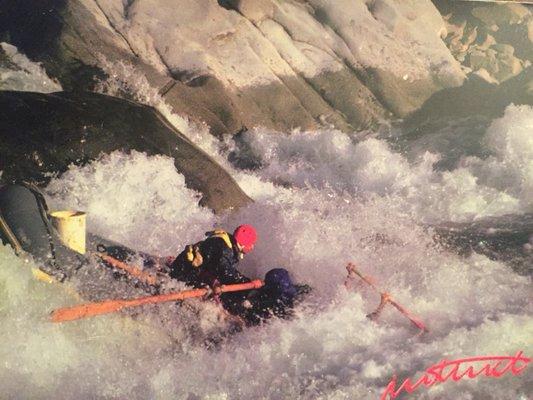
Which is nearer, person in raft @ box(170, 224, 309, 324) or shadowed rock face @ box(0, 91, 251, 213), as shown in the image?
person in raft @ box(170, 224, 309, 324)

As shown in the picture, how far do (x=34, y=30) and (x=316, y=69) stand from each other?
228 inches

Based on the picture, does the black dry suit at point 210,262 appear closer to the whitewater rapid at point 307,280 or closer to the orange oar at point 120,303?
the orange oar at point 120,303

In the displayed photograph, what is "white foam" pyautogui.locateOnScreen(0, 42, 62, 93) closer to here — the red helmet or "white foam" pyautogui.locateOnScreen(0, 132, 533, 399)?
"white foam" pyautogui.locateOnScreen(0, 132, 533, 399)

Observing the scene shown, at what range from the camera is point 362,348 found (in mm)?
5562

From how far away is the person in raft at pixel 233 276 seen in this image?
18.7ft

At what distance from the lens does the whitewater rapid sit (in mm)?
4895

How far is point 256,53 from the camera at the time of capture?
10.8 metres
